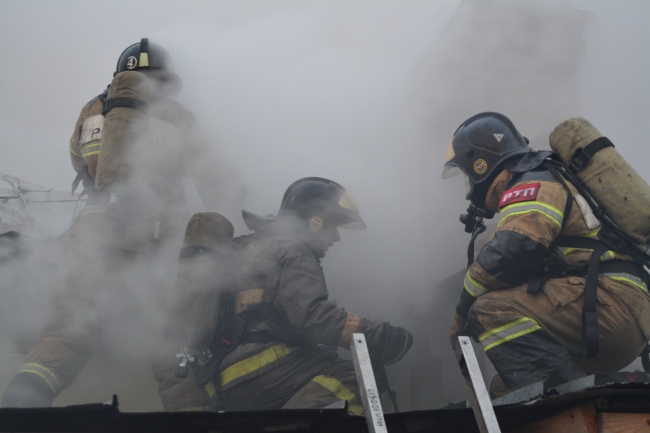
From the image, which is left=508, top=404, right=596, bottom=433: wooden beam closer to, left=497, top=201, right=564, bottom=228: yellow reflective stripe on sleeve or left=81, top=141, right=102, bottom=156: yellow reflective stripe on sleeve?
left=497, top=201, right=564, bottom=228: yellow reflective stripe on sleeve

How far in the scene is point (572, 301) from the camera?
8.66ft

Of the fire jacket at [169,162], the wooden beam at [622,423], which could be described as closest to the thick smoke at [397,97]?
the fire jacket at [169,162]

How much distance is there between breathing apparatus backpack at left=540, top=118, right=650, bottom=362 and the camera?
2.62 meters

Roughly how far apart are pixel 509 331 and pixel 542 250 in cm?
41

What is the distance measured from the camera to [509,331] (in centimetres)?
265

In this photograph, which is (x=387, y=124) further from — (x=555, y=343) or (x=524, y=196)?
(x=555, y=343)

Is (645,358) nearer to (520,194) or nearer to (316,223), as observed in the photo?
(520,194)

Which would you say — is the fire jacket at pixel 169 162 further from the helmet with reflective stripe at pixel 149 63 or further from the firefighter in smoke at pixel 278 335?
the firefighter in smoke at pixel 278 335

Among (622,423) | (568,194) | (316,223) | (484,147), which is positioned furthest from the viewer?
(316,223)

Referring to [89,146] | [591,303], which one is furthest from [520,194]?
[89,146]

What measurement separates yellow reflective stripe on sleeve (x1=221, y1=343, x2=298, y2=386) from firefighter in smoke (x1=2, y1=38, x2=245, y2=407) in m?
0.38

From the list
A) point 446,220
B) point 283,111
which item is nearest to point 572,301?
point 446,220

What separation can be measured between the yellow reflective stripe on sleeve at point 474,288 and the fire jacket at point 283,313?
24.8 inches

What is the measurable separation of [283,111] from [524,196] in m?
2.74
